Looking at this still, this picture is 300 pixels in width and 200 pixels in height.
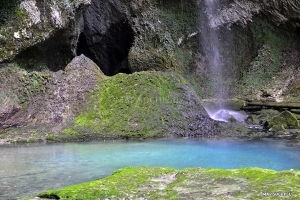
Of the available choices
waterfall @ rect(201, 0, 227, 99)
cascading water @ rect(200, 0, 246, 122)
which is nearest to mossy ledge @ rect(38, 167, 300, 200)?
cascading water @ rect(200, 0, 246, 122)

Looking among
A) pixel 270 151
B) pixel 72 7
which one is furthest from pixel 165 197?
pixel 72 7

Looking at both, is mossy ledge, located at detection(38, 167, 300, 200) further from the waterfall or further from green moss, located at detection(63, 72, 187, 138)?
the waterfall

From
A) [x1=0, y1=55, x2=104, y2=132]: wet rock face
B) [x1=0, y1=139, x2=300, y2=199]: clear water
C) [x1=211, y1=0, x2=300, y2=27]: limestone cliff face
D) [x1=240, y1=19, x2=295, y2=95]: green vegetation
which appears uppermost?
[x1=211, y1=0, x2=300, y2=27]: limestone cliff face

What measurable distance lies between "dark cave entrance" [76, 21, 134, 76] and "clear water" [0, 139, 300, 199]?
12188mm

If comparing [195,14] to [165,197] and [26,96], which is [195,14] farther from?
[165,197]

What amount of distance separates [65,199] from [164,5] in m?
19.7

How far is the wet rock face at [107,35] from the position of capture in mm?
21438

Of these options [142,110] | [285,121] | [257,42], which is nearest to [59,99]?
[142,110]

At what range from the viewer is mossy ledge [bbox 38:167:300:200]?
3348 millimetres

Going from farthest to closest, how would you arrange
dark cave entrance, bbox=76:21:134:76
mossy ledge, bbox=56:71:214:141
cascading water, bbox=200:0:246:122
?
cascading water, bbox=200:0:246:122 < dark cave entrance, bbox=76:21:134:76 < mossy ledge, bbox=56:71:214:141

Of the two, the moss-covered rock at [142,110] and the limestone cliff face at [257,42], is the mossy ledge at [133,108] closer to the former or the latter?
the moss-covered rock at [142,110]

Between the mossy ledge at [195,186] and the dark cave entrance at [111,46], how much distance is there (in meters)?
17.4

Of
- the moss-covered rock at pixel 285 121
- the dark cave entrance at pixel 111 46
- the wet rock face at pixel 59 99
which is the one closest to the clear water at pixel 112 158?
the wet rock face at pixel 59 99

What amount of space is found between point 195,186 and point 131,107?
8610mm
